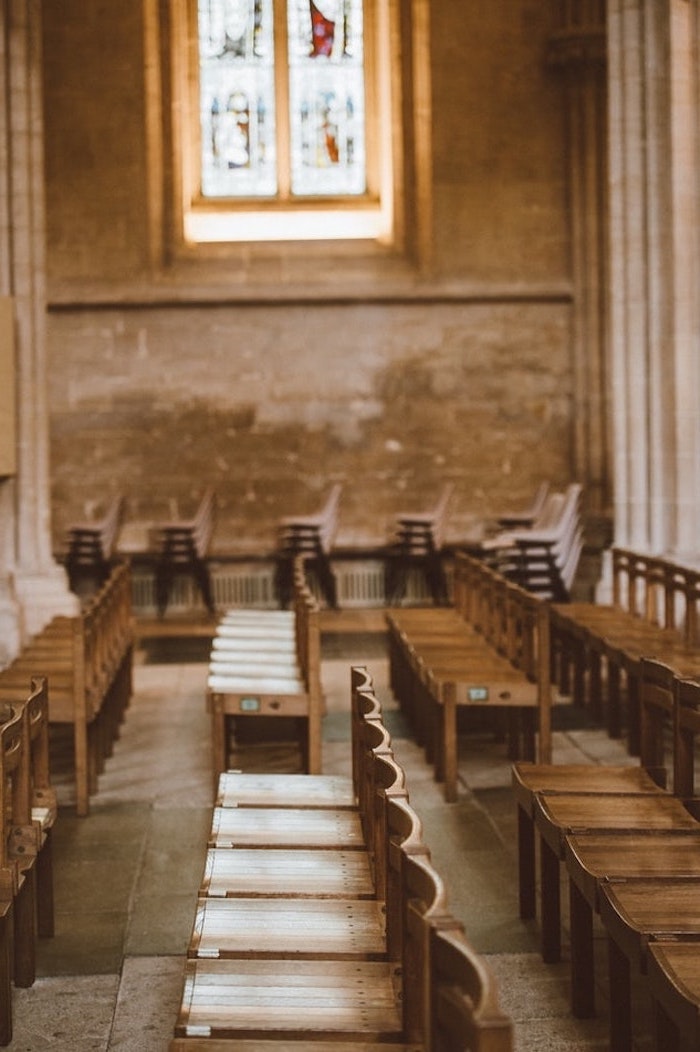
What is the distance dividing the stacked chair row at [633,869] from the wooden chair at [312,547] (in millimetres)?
9113

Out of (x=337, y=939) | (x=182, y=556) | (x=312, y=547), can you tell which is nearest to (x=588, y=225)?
(x=312, y=547)

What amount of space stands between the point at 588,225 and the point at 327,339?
294 cm

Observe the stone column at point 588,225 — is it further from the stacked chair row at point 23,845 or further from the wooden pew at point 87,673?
the stacked chair row at point 23,845

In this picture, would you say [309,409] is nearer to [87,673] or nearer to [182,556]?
[182,556]

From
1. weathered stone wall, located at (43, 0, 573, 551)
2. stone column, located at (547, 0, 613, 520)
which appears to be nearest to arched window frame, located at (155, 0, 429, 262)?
weathered stone wall, located at (43, 0, 573, 551)

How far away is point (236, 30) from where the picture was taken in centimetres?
1595

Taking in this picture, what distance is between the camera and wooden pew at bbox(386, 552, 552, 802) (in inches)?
263

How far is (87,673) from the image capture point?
256 inches

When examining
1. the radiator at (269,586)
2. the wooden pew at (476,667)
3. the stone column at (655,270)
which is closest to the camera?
the wooden pew at (476,667)

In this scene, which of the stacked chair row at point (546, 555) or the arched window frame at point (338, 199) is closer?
the stacked chair row at point (546, 555)

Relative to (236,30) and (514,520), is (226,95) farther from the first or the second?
(514,520)

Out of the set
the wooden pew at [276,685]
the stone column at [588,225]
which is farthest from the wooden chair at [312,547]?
the wooden pew at [276,685]

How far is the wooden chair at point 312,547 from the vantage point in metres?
14.3

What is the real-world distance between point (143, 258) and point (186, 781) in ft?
30.4
